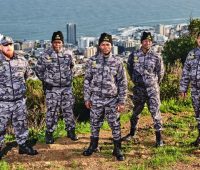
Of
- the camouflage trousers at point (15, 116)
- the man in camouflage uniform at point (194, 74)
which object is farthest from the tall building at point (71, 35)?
the camouflage trousers at point (15, 116)

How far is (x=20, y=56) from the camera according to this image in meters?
7.11

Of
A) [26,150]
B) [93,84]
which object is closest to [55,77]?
[93,84]

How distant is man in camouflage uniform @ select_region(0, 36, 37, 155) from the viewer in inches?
273

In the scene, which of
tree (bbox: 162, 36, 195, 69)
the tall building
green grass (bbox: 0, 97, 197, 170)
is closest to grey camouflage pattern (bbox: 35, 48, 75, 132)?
green grass (bbox: 0, 97, 197, 170)

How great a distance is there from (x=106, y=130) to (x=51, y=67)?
1892 millimetres

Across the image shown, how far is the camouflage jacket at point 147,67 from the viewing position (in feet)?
24.8

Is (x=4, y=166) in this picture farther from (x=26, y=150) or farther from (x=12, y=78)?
(x=12, y=78)

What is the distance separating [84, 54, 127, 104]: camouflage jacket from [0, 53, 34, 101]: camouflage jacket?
1011mm

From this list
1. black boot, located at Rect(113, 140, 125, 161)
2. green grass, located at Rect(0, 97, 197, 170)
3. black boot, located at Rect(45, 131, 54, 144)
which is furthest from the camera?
black boot, located at Rect(45, 131, 54, 144)

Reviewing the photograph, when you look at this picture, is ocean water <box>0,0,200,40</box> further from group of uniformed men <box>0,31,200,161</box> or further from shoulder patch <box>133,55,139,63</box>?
shoulder patch <box>133,55,139,63</box>

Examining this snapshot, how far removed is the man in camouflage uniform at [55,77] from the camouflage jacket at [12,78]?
0.66 m

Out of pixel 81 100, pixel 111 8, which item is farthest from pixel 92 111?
pixel 111 8

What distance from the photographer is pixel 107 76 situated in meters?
7.03

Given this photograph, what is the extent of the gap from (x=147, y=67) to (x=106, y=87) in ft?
2.98
